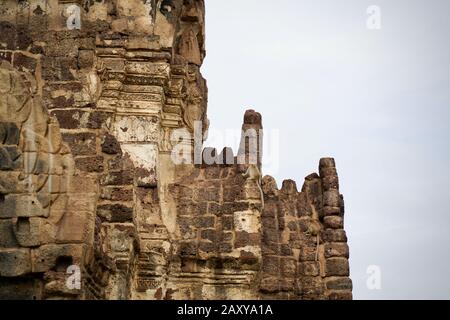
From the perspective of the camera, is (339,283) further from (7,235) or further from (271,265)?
(7,235)

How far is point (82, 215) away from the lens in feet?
24.9

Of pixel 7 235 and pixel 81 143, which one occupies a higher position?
pixel 81 143

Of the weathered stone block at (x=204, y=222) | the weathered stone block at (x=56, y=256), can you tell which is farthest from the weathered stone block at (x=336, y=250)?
the weathered stone block at (x=56, y=256)

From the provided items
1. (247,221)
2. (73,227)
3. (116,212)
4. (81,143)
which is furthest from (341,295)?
(73,227)

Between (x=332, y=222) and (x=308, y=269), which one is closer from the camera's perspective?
(x=308, y=269)

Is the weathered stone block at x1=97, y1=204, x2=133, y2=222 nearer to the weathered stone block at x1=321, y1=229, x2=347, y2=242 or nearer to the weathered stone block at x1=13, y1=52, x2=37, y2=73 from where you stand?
the weathered stone block at x1=13, y1=52, x2=37, y2=73

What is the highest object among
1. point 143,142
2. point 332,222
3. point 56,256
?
point 332,222

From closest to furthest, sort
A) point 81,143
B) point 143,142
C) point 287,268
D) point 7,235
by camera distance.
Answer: point 7,235 → point 81,143 → point 143,142 → point 287,268

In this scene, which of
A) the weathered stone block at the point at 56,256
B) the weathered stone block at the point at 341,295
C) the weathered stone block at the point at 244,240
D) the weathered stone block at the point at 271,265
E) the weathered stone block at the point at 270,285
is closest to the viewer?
the weathered stone block at the point at 56,256

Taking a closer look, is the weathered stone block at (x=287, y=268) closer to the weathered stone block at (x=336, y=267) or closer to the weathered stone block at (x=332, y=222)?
the weathered stone block at (x=336, y=267)

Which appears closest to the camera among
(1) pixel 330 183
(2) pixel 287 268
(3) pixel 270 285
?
(3) pixel 270 285
